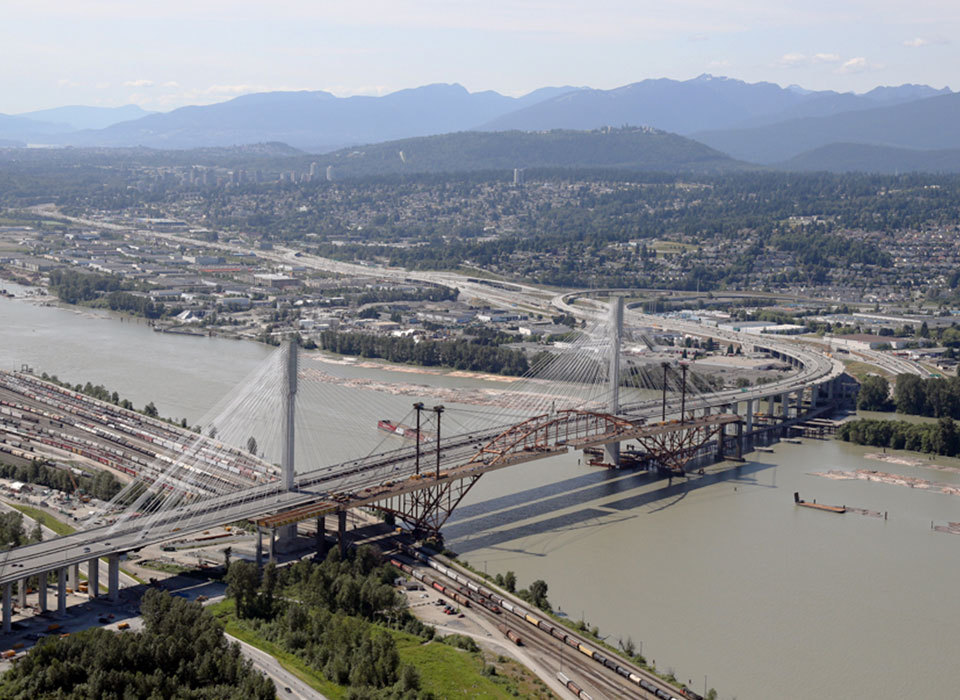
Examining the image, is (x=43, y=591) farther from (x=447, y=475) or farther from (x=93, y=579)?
(x=447, y=475)

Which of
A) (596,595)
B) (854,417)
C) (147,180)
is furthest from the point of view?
(147,180)

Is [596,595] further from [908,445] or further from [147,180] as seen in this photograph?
[147,180]

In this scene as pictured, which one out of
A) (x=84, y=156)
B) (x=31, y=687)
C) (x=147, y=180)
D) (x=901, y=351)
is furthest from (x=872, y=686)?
(x=84, y=156)

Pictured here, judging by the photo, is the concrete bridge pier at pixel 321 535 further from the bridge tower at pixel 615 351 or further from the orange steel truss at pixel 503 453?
the bridge tower at pixel 615 351

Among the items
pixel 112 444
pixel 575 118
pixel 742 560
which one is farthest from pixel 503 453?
pixel 575 118

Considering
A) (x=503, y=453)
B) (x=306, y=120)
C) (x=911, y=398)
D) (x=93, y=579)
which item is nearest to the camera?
(x=93, y=579)

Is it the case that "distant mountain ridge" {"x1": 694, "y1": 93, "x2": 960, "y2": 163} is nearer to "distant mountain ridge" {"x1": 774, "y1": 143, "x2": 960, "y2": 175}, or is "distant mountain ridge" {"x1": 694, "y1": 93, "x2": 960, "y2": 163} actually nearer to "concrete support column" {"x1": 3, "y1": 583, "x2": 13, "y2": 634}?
"distant mountain ridge" {"x1": 774, "y1": 143, "x2": 960, "y2": 175}
